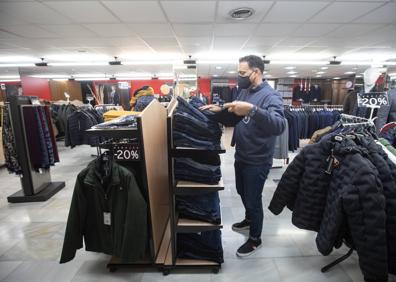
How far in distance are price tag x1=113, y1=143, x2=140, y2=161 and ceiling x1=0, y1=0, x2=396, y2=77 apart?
2.24 m

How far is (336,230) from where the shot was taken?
1313 millimetres

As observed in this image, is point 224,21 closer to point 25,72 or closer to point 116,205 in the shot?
point 116,205

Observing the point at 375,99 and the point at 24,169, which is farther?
the point at 24,169

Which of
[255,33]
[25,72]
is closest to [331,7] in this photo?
[255,33]

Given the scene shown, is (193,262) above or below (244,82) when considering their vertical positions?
below

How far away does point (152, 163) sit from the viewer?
1671 mm

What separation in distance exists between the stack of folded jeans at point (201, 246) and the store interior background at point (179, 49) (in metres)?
0.15

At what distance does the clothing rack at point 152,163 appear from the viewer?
1.51m

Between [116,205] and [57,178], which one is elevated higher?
[116,205]

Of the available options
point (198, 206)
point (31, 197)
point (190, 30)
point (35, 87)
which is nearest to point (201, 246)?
point (198, 206)

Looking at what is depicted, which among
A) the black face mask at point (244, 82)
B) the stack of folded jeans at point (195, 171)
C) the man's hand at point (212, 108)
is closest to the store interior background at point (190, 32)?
the black face mask at point (244, 82)

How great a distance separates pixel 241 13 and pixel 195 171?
287 cm

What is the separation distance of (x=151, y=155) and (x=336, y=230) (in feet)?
4.14

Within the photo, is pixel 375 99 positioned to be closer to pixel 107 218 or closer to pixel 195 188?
pixel 195 188
